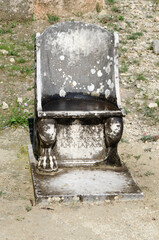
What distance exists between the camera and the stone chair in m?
4.89

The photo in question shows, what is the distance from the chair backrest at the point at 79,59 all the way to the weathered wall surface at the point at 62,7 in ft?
13.5

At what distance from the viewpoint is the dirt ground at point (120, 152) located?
3984mm

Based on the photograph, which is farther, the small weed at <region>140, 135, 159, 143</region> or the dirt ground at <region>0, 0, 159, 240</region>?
the small weed at <region>140, 135, 159, 143</region>

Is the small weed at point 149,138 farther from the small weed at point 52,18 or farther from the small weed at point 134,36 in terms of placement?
the small weed at point 52,18

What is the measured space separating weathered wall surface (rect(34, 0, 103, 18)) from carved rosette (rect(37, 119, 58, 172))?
16.8 feet

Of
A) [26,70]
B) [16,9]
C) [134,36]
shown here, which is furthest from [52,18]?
[26,70]

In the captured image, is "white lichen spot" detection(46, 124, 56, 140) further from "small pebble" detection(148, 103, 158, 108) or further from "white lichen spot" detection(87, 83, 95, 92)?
"small pebble" detection(148, 103, 158, 108)

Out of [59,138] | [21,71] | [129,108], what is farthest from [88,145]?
[21,71]

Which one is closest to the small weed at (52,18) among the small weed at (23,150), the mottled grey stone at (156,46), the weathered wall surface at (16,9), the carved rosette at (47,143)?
the weathered wall surface at (16,9)

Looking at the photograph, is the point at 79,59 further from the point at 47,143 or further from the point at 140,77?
the point at 140,77

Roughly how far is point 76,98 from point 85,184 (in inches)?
48.8

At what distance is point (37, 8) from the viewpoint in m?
9.37

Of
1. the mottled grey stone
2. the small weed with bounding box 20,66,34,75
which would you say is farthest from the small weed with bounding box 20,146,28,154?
the mottled grey stone

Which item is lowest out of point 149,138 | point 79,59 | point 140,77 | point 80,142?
point 149,138
